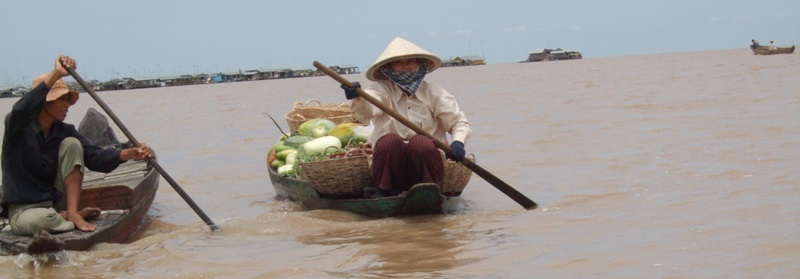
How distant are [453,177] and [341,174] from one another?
69 centimetres

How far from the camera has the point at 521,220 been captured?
6004 mm

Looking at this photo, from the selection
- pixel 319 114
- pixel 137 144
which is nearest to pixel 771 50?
pixel 319 114

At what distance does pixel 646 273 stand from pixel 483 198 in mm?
3056

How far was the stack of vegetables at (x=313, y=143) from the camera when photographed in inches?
259

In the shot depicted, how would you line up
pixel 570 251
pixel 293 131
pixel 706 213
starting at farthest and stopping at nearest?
pixel 293 131, pixel 706 213, pixel 570 251

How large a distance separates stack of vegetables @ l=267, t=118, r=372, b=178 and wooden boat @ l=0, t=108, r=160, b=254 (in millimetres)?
962

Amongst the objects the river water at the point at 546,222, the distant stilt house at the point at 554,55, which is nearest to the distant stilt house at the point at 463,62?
the distant stilt house at the point at 554,55

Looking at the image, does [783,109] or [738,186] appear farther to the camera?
[783,109]

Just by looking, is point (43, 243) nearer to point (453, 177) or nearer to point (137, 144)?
point (137, 144)

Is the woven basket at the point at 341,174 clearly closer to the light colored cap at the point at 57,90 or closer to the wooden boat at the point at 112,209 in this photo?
the wooden boat at the point at 112,209

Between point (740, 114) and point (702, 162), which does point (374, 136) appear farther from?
point (740, 114)

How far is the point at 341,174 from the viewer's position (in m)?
6.09

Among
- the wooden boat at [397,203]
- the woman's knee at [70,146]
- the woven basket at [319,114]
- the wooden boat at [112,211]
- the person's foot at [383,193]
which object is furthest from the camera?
the woven basket at [319,114]

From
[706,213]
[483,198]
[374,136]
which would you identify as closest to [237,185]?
[483,198]
